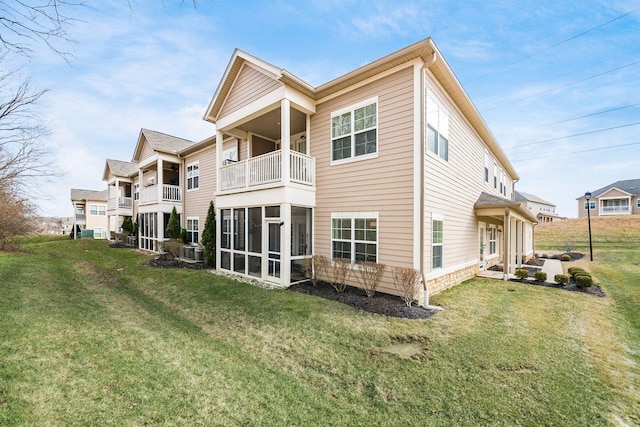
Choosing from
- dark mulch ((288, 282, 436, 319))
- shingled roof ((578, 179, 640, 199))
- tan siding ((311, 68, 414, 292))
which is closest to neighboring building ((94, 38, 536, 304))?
tan siding ((311, 68, 414, 292))

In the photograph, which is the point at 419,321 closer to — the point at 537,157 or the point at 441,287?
the point at 441,287

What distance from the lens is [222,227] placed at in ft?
39.1

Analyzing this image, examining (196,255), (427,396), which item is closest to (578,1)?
(427,396)

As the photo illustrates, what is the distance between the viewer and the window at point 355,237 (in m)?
7.80

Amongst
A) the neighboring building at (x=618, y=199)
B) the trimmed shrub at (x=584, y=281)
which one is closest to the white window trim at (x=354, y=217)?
the trimmed shrub at (x=584, y=281)

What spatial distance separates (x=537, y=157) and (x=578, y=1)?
20.9 m

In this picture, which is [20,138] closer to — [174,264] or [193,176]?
[193,176]

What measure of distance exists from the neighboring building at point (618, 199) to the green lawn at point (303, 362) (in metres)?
49.6

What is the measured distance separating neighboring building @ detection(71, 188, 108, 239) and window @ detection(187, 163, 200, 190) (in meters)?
30.4

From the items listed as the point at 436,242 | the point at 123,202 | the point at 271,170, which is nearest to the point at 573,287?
the point at 436,242

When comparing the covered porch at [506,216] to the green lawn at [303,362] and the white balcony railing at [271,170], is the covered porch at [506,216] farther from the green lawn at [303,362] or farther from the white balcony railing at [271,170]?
the white balcony railing at [271,170]

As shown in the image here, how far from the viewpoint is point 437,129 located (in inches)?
324

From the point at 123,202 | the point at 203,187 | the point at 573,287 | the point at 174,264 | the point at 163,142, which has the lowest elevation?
the point at 573,287

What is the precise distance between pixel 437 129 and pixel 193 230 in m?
14.5
